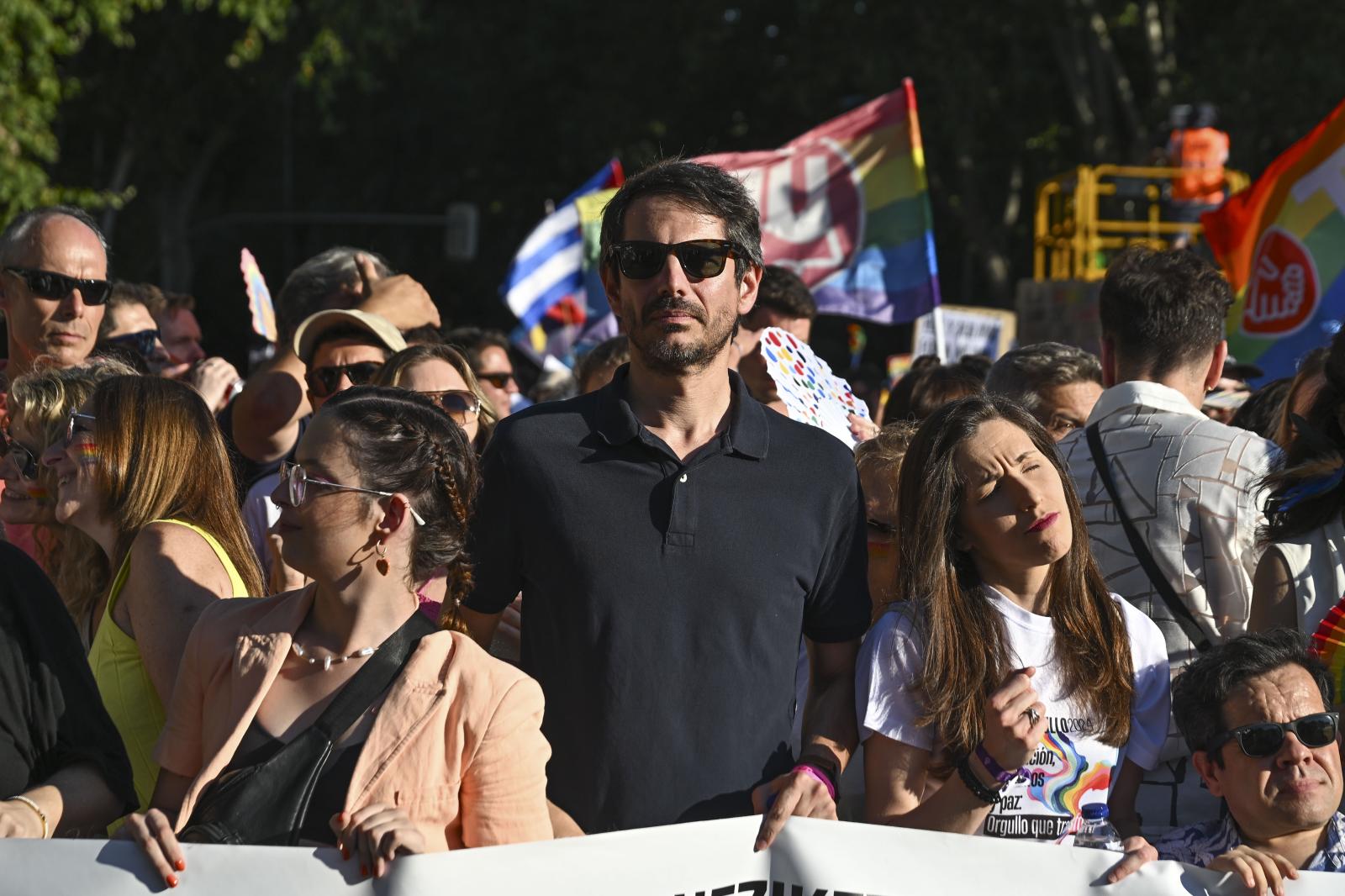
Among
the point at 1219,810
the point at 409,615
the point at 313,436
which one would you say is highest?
the point at 313,436

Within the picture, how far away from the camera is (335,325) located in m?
5.15

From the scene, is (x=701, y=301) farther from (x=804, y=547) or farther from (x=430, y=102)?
(x=430, y=102)

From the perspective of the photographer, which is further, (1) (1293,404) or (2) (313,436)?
(1) (1293,404)

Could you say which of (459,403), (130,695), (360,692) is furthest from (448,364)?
(360,692)

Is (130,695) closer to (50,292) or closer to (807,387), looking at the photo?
(807,387)

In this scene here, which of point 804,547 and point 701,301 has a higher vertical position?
point 701,301

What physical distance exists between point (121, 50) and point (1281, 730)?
73.2 ft

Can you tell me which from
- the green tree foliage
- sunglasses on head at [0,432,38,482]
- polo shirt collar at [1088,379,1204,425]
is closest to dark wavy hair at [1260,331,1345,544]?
polo shirt collar at [1088,379,1204,425]

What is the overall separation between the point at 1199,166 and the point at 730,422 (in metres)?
13.2

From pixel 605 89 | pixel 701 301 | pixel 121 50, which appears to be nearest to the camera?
pixel 701 301

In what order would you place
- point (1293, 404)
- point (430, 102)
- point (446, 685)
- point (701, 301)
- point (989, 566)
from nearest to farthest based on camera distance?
point (446, 685) < point (701, 301) < point (989, 566) < point (1293, 404) < point (430, 102)

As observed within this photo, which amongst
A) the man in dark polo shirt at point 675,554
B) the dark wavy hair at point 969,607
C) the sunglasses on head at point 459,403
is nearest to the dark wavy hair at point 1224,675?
the dark wavy hair at point 969,607

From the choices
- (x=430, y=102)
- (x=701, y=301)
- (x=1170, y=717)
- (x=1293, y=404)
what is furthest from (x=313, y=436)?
(x=430, y=102)

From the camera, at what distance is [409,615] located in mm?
3023
